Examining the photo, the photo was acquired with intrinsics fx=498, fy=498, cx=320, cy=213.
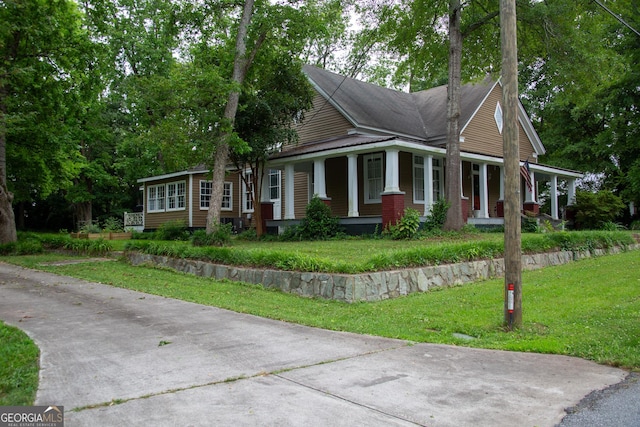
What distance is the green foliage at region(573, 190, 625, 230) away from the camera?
76.9 ft

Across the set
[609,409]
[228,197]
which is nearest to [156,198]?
[228,197]

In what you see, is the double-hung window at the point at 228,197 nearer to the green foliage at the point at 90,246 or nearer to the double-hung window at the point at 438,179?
the green foliage at the point at 90,246

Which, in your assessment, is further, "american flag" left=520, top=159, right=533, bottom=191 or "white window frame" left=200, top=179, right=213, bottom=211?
"white window frame" left=200, top=179, right=213, bottom=211

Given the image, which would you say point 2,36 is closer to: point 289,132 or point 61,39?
point 61,39

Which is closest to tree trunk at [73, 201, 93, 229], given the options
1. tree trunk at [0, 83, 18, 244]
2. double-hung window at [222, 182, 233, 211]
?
double-hung window at [222, 182, 233, 211]

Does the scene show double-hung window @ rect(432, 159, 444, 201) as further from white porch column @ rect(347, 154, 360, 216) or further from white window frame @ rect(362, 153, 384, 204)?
white porch column @ rect(347, 154, 360, 216)

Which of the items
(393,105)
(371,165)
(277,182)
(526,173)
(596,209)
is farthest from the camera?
(277,182)

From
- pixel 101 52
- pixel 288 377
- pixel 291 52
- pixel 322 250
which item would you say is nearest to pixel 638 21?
pixel 291 52

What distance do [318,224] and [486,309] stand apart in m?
9.92

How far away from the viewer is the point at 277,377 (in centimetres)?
481

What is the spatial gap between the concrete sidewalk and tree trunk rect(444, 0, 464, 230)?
35.2ft

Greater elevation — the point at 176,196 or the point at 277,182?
the point at 277,182

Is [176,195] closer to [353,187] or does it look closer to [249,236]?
[249,236]

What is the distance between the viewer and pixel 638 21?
1961 centimetres
